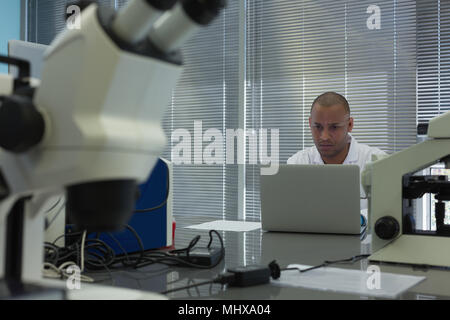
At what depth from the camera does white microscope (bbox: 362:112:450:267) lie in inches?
43.8

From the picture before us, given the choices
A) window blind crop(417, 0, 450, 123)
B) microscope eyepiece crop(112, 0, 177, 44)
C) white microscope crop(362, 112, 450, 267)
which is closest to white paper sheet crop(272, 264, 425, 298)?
white microscope crop(362, 112, 450, 267)

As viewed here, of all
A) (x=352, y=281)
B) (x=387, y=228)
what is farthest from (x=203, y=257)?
(x=387, y=228)

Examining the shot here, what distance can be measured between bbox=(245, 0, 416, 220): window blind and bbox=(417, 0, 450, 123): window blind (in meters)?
0.05

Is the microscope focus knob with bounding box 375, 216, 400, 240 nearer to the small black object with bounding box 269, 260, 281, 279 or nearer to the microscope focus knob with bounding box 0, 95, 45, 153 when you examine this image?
the small black object with bounding box 269, 260, 281, 279

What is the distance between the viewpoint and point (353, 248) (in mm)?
1323

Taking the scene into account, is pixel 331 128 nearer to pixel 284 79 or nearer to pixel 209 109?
pixel 284 79

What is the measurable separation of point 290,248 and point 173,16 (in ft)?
3.22

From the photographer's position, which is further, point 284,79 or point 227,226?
point 284,79

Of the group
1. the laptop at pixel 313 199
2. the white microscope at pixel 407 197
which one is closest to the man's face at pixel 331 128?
the laptop at pixel 313 199

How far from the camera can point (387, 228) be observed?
45.3 inches

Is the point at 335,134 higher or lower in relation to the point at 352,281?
higher

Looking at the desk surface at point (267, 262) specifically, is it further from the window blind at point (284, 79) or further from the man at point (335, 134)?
the window blind at point (284, 79)

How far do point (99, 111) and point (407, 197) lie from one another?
3.12ft

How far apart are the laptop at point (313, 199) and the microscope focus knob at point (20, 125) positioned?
48.3 inches
